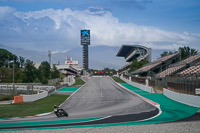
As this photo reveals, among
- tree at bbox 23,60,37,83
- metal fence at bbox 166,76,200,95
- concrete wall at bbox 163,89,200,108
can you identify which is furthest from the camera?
tree at bbox 23,60,37,83

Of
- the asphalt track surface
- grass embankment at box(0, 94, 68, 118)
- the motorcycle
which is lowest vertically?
grass embankment at box(0, 94, 68, 118)

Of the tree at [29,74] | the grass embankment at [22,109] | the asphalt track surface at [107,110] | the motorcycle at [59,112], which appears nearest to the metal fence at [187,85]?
the asphalt track surface at [107,110]

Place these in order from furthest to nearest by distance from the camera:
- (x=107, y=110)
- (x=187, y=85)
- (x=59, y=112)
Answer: (x=187, y=85), (x=107, y=110), (x=59, y=112)

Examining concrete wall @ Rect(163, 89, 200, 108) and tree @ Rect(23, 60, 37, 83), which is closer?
concrete wall @ Rect(163, 89, 200, 108)

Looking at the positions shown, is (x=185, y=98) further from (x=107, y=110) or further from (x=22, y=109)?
(x=22, y=109)

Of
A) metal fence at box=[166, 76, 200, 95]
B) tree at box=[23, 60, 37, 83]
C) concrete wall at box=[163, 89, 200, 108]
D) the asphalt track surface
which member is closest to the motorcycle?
the asphalt track surface

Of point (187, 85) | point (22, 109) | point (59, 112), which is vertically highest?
point (187, 85)

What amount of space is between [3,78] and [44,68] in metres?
12.3

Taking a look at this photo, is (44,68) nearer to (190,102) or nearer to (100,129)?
(190,102)

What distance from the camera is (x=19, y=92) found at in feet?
150

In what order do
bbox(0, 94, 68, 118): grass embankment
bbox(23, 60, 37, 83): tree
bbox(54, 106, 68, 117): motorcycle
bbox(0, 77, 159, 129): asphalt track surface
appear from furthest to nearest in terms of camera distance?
bbox(23, 60, 37, 83): tree
bbox(0, 94, 68, 118): grass embankment
bbox(54, 106, 68, 117): motorcycle
bbox(0, 77, 159, 129): asphalt track surface

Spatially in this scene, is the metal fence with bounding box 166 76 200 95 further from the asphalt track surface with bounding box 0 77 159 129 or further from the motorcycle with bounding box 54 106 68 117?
the motorcycle with bounding box 54 106 68 117

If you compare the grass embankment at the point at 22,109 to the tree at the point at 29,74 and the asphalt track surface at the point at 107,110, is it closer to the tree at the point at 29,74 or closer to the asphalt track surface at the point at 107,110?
the asphalt track surface at the point at 107,110

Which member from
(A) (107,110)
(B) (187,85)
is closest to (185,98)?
(B) (187,85)
